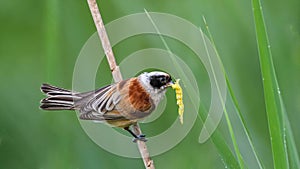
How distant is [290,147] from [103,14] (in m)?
1.02

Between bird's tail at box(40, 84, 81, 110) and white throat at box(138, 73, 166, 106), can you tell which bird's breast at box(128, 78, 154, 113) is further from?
bird's tail at box(40, 84, 81, 110)

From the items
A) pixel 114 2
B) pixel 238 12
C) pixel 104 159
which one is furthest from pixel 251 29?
pixel 104 159

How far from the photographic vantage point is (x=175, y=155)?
183 cm

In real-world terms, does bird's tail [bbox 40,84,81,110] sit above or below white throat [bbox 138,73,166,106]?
above

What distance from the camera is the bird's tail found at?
1533 mm

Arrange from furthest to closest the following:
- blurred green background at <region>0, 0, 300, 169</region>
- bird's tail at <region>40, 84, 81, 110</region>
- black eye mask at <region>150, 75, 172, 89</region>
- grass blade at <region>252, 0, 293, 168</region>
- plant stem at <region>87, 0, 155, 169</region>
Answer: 1. blurred green background at <region>0, 0, 300, 169</region>
2. bird's tail at <region>40, 84, 81, 110</region>
3. black eye mask at <region>150, 75, 172, 89</region>
4. plant stem at <region>87, 0, 155, 169</region>
5. grass blade at <region>252, 0, 293, 168</region>

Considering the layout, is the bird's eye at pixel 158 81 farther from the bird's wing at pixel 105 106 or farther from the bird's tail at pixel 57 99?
the bird's tail at pixel 57 99

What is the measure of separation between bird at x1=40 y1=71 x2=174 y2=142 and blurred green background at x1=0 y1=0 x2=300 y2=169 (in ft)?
0.44

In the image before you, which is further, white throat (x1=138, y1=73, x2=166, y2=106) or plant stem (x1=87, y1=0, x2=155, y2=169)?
white throat (x1=138, y1=73, x2=166, y2=106)

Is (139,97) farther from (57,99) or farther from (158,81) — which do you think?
(57,99)

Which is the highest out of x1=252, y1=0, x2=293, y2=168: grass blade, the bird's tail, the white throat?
the bird's tail

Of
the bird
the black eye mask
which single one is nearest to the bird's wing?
the bird

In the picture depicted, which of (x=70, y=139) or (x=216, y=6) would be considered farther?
(x=216, y=6)

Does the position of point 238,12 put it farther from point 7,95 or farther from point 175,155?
point 7,95
